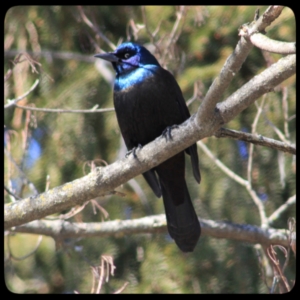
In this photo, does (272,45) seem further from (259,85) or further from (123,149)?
(123,149)

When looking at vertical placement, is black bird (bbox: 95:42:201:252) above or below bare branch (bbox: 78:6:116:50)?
below

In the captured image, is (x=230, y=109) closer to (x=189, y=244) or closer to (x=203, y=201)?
(x=189, y=244)

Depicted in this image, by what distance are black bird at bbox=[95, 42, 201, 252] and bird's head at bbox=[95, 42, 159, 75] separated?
1 centimetres

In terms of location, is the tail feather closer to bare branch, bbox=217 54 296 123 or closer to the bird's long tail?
the bird's long tail

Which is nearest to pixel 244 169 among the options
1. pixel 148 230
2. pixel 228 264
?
pixel 228 264

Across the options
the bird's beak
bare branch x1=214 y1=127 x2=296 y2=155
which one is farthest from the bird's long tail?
bare branch x1=214 y1=127 x2=296 y2=155

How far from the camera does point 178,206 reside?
3.72m

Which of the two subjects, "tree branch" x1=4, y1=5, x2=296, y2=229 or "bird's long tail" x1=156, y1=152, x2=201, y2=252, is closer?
"tree branch" x1=4, y1=5, x2=296, y2=229

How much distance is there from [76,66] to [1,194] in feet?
5.59

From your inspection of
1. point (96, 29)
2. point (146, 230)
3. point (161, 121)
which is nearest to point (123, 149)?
point (161, 121)

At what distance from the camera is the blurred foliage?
4.07m

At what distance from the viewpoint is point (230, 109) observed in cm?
258

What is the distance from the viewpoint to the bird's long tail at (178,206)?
3.60 meters

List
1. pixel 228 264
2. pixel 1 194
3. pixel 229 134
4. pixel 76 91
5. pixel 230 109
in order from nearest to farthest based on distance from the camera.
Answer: pixel 230 109
pixel 229 134
pixel 1 194
pixel 228 264
pixel 76 91
